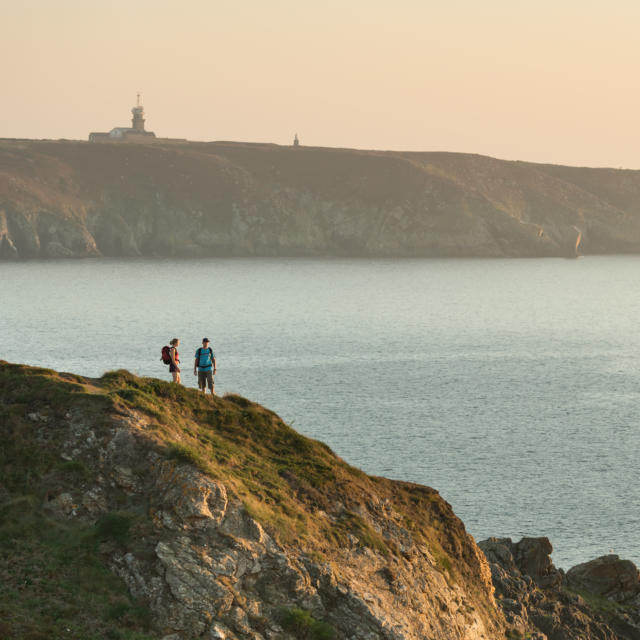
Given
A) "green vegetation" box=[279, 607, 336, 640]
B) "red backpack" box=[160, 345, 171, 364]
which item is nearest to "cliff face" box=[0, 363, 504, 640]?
"green vegetation" box=[279, 607, 336, 640]

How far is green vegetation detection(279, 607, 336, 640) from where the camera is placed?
21.6 m

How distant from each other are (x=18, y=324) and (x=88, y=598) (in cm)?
12004

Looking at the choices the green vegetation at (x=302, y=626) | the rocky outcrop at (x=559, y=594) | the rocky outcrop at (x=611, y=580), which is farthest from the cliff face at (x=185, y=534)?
the rocky outcrop at (x=611, y=580)

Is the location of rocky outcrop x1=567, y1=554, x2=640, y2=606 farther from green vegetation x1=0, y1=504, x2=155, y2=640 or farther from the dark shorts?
green vegetation x1=0, y1=504, x2=155, y2=640

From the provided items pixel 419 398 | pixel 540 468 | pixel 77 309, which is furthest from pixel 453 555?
pixel 77 309

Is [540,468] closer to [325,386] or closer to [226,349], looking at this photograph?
[325,386]

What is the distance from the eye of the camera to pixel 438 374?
326 ft

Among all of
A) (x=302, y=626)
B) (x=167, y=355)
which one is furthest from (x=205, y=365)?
(x=302, y=626)

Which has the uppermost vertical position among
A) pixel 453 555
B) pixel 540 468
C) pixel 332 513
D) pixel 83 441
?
pixel 83 441

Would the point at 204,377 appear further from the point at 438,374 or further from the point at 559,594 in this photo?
the point at 438,374

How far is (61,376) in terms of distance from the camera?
2648 centimetres

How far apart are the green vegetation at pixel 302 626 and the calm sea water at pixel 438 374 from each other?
16584 mm

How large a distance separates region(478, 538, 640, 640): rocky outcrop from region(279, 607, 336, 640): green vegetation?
8.67 meters

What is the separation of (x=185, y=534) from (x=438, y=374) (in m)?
78.9
